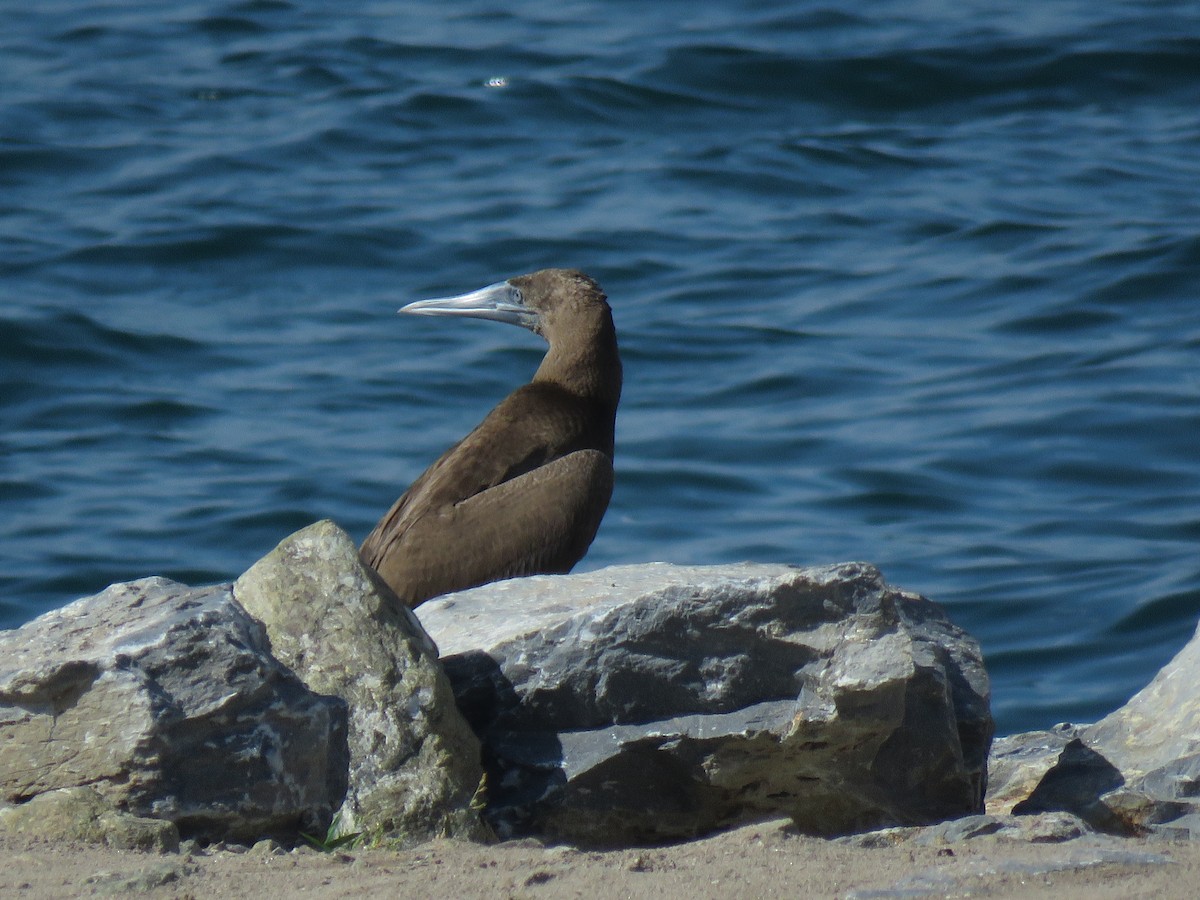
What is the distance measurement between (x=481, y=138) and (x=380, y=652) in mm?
11836

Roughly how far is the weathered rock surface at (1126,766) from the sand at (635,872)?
79 cm

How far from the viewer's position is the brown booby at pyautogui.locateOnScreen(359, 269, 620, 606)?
5902 millimetres

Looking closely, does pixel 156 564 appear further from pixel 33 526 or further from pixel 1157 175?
pixel 1157 175

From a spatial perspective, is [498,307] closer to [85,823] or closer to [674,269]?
[85,823]

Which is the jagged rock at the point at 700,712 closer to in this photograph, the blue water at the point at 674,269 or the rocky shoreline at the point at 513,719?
the rocky shoreline at the point at 513,719

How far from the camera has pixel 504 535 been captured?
19.4ft

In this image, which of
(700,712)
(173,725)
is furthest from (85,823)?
(700,712)

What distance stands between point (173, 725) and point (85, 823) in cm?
24

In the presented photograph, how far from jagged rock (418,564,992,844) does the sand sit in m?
0.51

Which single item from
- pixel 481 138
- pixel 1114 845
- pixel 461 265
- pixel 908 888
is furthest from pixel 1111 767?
pixel 481 138

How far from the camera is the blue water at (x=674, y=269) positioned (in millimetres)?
10016

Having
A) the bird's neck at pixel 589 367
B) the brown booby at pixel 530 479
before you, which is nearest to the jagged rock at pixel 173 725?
the brown booby at pixel 530 479

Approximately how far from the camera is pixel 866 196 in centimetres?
1425

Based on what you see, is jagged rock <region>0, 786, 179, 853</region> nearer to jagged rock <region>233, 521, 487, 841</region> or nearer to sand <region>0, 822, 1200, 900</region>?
sand <region>0, 822, 1200, 900</region>
